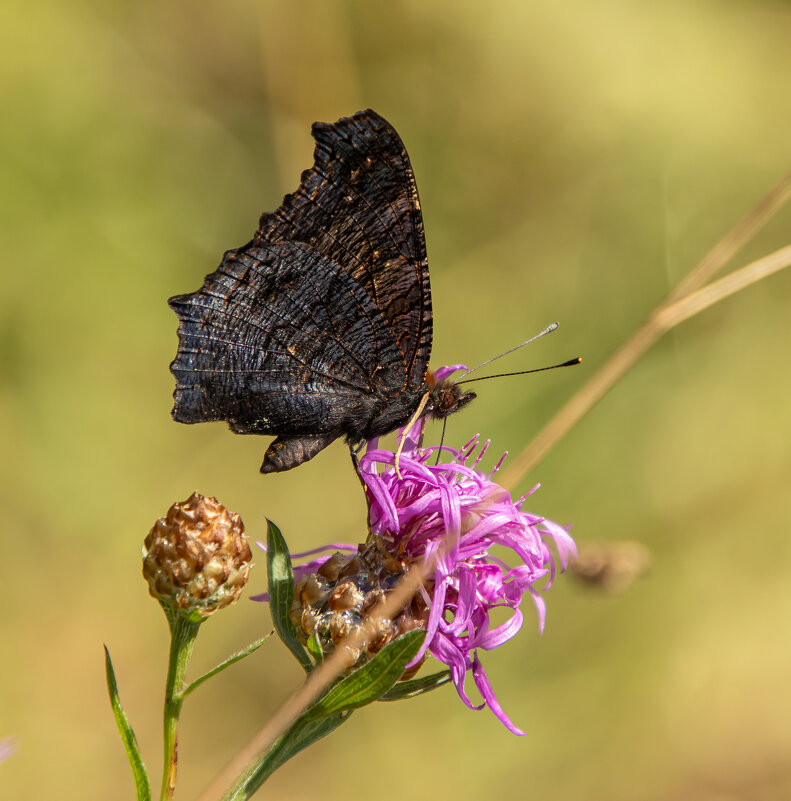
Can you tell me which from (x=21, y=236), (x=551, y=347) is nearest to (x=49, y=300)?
(x=21, y=236)

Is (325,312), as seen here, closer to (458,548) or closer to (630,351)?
(458,548)

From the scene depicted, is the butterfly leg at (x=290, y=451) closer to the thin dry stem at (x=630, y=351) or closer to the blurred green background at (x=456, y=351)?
Answer: the thin dry stem at (x=630, y=351)

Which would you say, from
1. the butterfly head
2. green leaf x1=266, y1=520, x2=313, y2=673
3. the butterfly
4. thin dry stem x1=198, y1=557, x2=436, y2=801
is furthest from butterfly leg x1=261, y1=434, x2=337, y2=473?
thin dry stem x1=198, y1=557, x2=436, y2=801

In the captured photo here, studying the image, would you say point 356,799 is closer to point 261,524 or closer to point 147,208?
point 261,524

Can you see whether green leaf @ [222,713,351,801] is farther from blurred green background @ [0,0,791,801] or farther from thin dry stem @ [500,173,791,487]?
blurred green background @ [0,0,791,801]

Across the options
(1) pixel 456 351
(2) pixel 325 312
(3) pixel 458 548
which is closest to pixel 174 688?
(3) pixel 458 548

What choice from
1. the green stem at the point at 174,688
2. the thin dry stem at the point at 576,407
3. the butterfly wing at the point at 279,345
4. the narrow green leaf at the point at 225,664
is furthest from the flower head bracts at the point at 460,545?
the green stem at the point at 174,688
